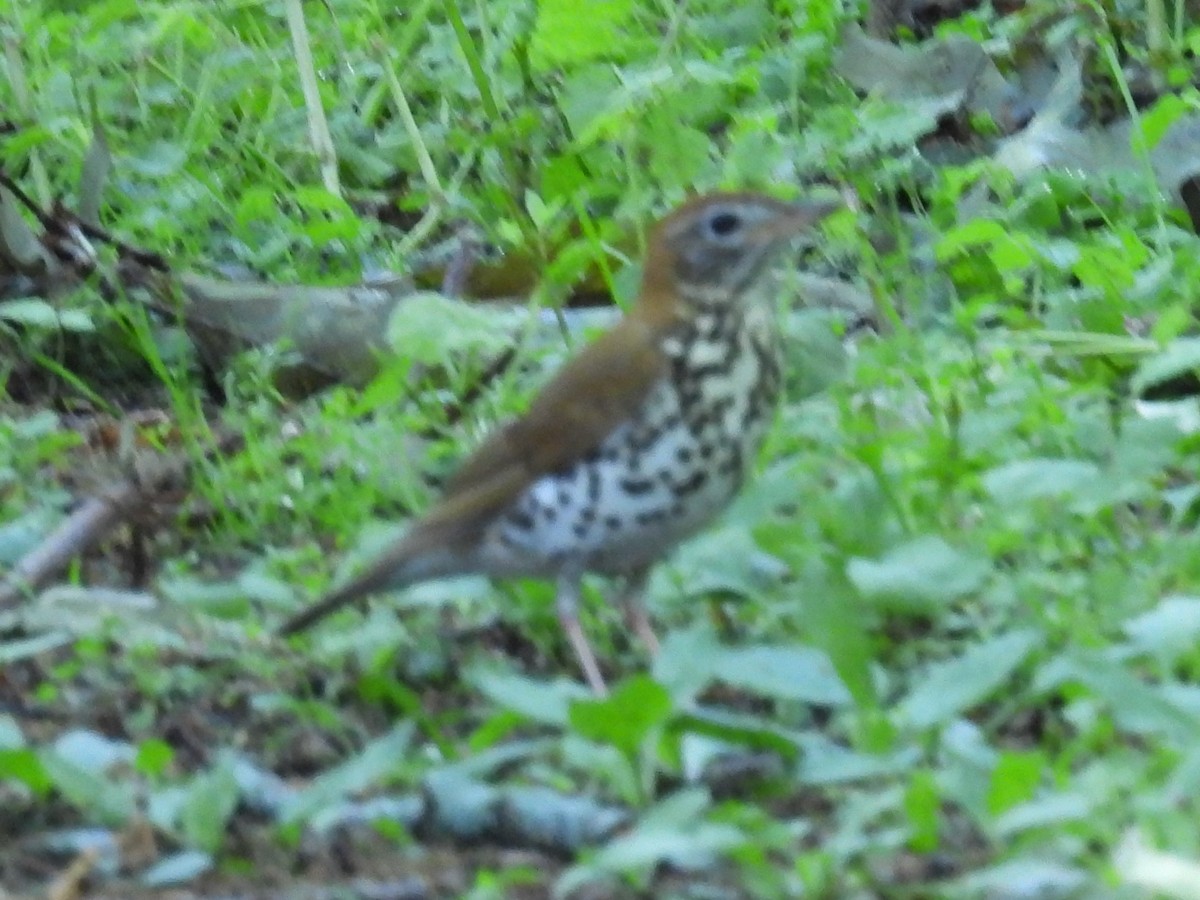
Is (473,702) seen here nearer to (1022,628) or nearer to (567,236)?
(1022,628)

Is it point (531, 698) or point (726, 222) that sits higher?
point (726, 222)

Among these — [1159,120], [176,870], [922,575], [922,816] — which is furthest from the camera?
[1159,120]

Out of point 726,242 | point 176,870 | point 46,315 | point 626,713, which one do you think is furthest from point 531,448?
point 46,315

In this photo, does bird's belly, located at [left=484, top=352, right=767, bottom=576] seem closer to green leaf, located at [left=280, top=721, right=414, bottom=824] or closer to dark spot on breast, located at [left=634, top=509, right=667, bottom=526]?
dark spot on breast, located at [left=634, top=509, right=667, bottom=526]

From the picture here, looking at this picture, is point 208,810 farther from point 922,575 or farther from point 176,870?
point 922,575

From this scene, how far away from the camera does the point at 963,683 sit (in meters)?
2.81

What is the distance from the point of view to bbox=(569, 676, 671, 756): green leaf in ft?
9.01

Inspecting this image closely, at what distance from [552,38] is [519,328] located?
680 mm

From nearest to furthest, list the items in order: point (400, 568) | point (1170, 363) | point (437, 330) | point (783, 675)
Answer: point (783, 675) → point (400, 568) → point (1170, 363) → point (437, 330)

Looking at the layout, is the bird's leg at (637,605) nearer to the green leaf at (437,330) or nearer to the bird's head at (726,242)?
the bird's head at (726,242)

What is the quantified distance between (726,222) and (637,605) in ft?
2.02

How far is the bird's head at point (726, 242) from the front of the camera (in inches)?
143

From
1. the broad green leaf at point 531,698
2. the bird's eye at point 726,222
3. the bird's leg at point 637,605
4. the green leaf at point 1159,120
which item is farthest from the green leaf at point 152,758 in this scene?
the green leaf at point 1159,120

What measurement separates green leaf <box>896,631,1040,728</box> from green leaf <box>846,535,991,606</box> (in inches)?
15.4
